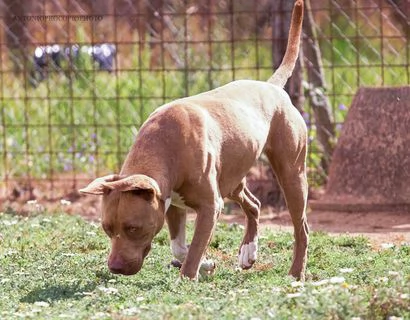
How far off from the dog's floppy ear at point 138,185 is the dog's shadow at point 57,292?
0.55 metres

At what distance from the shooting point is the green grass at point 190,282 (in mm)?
5109

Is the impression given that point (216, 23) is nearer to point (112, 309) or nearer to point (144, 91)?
point (144, 91)

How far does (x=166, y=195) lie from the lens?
629 cm

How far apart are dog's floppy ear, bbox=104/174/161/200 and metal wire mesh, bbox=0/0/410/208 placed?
426 centimetres

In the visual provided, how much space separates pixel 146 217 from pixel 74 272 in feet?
2.94

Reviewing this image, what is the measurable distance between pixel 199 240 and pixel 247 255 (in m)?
0.82

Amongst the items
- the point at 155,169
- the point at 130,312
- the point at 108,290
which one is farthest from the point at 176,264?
the point at 130,312

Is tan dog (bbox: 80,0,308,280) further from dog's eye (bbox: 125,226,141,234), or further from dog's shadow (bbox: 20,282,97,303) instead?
dog's shadow (bbox: 20,282,97,303)

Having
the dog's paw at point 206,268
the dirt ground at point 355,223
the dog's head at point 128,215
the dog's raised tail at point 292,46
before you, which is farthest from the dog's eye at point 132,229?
the dirt ground at point 355,223

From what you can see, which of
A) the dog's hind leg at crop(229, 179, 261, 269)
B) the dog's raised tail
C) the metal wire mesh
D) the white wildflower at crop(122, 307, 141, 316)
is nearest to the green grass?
the white wildflower at crop(122, 307, 141, 316)

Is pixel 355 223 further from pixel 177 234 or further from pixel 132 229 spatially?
pixel 132 229

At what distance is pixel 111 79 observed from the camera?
12812 millimetres

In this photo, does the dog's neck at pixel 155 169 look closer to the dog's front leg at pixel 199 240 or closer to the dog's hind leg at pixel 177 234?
the dog's front leg at pixel 199 240

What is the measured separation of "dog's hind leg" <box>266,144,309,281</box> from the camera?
7.14 metres
